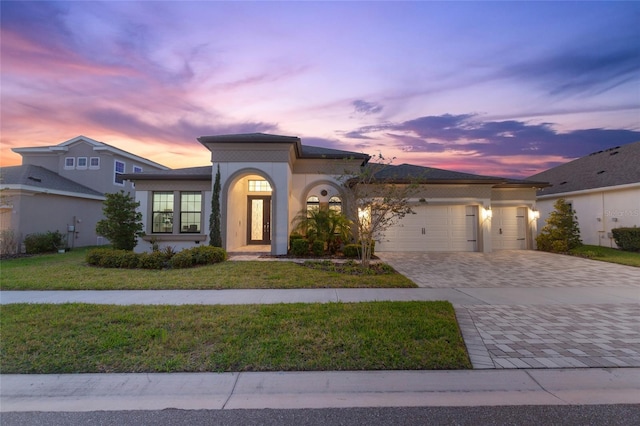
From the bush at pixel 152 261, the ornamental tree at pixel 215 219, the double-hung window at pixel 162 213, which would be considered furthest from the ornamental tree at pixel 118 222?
the ornamental tree at pixel 215 219

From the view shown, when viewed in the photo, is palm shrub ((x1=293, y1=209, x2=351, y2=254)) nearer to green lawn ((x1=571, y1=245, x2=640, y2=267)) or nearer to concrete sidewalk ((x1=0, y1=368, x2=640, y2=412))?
concrete sidewalk ((x1=0, y1=368, x2=640, y2=412))

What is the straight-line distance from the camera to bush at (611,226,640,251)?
1499 centimetres

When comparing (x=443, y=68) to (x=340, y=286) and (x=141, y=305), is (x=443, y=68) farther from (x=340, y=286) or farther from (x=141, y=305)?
(x=141, y=305)

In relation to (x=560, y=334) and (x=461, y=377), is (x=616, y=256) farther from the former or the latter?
(x=461, y=377)

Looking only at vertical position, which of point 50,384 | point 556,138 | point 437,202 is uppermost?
point 556,138

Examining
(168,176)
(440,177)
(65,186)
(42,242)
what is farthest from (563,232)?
(65,186)

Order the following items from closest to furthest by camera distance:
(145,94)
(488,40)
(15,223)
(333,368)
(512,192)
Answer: (333,368), (488,40), (145,94), (15,223), (512,192)

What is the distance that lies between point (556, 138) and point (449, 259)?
11.8m

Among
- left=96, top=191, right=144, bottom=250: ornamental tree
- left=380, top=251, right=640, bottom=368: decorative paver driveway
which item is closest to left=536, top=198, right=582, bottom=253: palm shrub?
left=380, top=251, right=640, bottom=368: decorative paver driveway

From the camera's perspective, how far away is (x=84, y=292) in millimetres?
7145

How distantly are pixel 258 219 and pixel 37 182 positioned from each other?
11733mm

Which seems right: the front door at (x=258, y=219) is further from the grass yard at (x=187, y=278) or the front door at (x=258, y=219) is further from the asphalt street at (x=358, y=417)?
the asphalt street at (x=358, y=417)

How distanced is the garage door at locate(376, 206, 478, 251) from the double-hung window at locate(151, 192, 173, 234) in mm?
10954

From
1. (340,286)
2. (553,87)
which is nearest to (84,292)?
(340,286)
